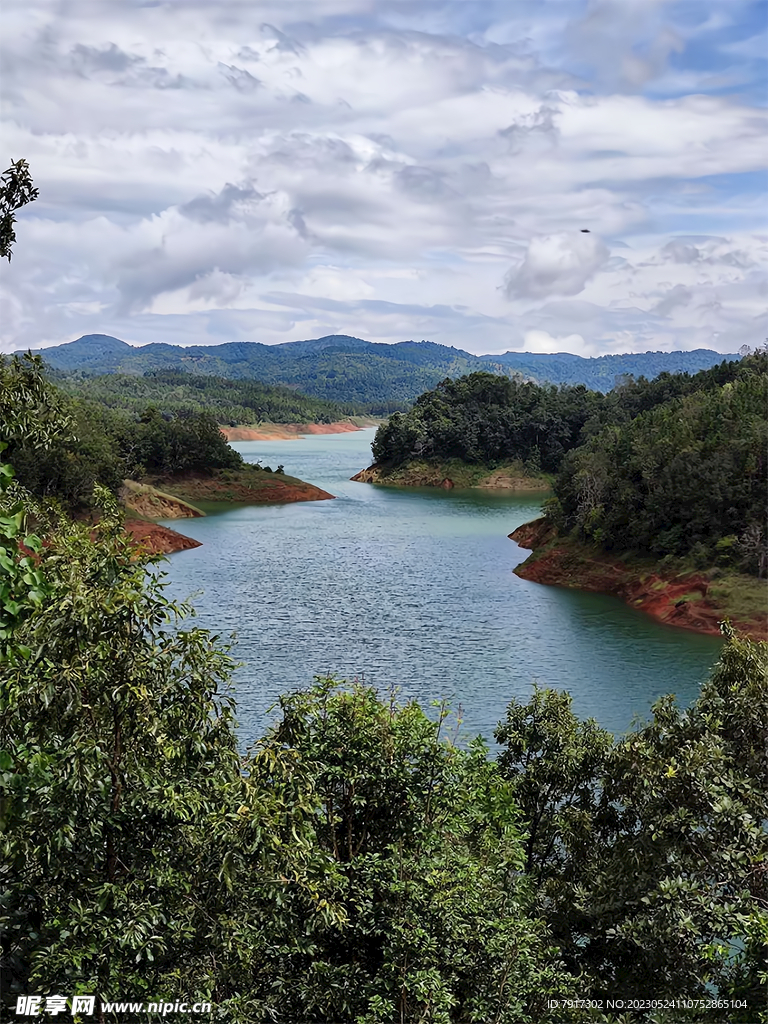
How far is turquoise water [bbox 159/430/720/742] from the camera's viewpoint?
31.5 meters

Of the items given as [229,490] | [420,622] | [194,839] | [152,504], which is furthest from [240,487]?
[194,839]

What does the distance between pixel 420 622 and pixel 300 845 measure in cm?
3474

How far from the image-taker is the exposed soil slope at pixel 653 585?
43.2 m

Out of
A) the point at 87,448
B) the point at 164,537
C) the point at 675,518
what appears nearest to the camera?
the point at 675,518

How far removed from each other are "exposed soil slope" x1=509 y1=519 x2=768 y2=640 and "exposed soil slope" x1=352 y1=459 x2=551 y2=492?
49.2 meters

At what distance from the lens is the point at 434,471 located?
11531 cm

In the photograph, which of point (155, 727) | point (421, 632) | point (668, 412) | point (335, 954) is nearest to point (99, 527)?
point (155, 727)

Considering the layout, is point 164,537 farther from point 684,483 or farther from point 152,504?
point 684,483

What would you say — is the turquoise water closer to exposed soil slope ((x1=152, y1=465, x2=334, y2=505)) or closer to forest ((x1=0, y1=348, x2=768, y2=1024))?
forest ((x1=0, y1=348, x2=768, y2=1024))

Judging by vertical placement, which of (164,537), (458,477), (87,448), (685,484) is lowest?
(164,537)

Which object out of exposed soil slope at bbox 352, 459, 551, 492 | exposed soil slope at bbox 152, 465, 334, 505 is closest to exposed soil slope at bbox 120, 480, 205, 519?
exposed soil slope at bbox 152, 465, 334, 505

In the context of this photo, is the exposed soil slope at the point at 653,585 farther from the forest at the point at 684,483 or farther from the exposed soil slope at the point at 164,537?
the exposed soil slope at the point at 164,537

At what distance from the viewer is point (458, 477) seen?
114 meters

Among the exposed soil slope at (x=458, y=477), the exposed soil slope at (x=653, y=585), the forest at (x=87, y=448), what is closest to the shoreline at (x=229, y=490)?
the forest at (x=87, y=448)
